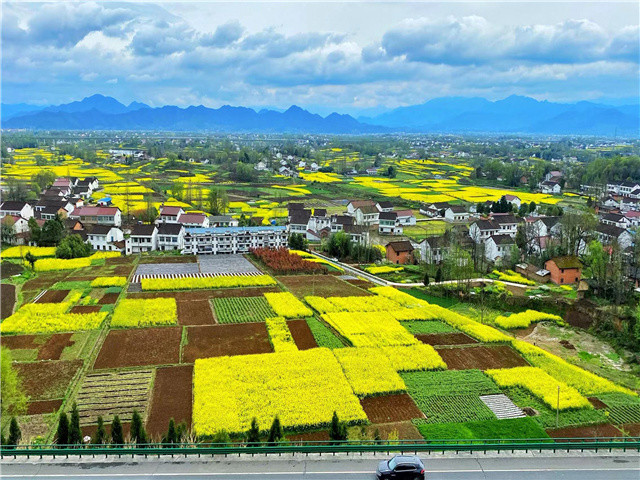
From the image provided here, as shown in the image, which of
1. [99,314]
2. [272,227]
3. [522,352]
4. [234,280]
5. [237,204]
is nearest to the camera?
[522,352]

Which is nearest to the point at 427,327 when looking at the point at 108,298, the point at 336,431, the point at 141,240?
the point at 336,431

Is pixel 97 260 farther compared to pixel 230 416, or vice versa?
pixel 97 260

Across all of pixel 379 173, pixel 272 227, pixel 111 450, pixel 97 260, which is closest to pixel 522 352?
pixel 111 450

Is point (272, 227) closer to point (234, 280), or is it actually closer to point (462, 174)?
point (234, 280)

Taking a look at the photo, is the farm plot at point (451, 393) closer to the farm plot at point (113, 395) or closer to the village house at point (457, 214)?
the farm plot at point (113, 395)

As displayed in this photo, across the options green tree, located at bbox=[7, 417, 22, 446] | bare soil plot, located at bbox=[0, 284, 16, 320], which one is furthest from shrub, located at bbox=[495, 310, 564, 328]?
bare soil plot, located at bbox=[0, 284, 16, 320]

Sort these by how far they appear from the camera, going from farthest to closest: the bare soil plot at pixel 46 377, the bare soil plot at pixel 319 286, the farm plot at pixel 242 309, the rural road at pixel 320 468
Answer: the bare soil plot at pixel 319 286 < the farm plot at pixel 242 309 < the bare soil plot at pixel 46 377 < the rural road at pixel 320 468

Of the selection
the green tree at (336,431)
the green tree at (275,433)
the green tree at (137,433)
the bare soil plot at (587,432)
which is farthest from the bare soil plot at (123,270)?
the bare soil plot at (587,432)
